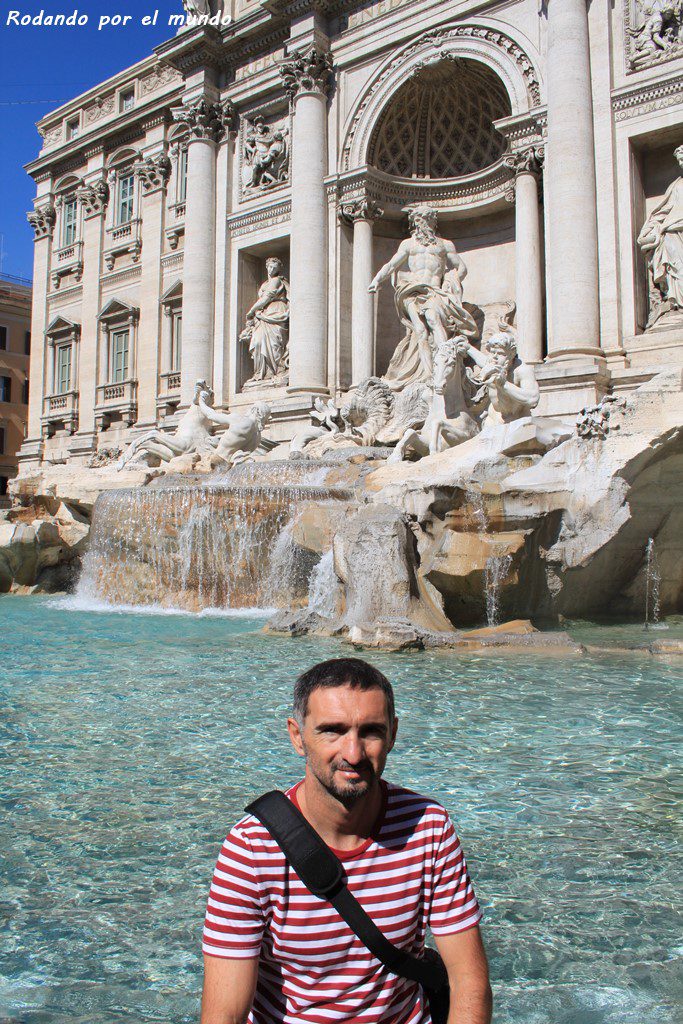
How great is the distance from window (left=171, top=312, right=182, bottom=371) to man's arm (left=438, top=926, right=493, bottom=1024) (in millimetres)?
22039

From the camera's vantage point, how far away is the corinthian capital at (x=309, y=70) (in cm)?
1802

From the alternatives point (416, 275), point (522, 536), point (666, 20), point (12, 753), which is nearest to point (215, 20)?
point (416, 275)

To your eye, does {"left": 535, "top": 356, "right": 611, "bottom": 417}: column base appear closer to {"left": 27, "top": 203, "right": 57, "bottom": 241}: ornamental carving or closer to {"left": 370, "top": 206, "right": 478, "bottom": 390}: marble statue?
{"left": 370, "top": 206, "right": 478, "bottom": 390}: marble statue

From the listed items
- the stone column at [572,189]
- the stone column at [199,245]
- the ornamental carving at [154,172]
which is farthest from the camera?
the ornamental carving at [154,172]

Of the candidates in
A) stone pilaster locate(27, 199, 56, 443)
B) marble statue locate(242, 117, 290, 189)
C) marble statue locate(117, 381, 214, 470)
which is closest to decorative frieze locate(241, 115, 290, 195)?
marble statue locate(242, 117, 290, 189)

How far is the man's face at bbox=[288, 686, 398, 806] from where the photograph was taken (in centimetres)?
151

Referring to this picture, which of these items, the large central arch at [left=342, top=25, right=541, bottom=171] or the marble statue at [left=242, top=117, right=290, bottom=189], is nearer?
the large central arch at [left=342, top=25, right=541, bottom=171]

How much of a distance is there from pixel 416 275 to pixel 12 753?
14.2 metres

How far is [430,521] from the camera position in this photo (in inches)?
320

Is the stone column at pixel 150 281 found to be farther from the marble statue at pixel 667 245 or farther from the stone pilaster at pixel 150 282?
the marble statue at pixel 667 245

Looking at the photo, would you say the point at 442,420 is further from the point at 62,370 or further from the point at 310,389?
the point at 62,370

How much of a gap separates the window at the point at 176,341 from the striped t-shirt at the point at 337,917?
2197cm

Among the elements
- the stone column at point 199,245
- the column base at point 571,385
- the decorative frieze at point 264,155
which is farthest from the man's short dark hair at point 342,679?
the decorative frieze at point 264,155

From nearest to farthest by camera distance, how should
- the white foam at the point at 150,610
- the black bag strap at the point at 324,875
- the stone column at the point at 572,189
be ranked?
1. the black bag strap at the point at 324,875
2. the white foam at the point at 150,610
3. the stone column at the point at 572,189
